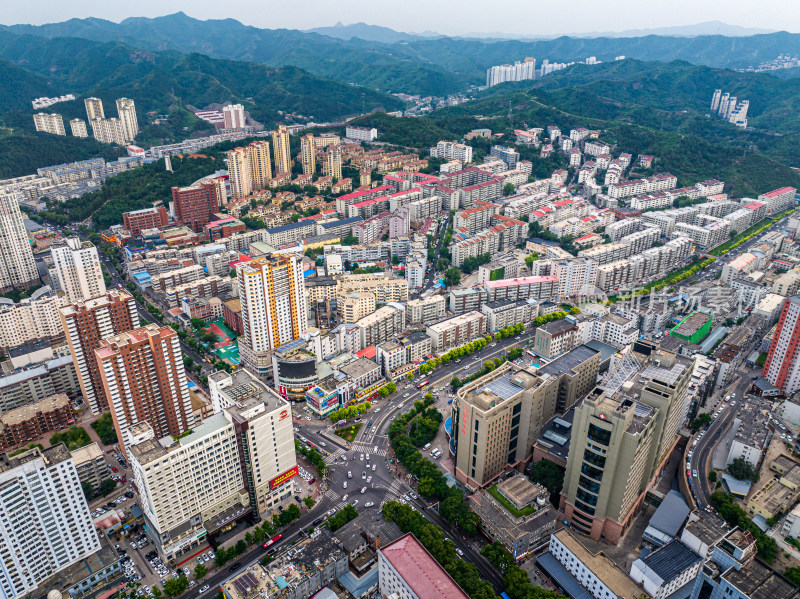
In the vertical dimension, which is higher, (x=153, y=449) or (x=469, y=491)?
(x=153, y=449)

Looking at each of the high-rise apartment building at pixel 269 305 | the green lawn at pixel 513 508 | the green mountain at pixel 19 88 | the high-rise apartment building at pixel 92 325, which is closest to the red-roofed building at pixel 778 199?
the high-rise apartment building at pixel 269 305

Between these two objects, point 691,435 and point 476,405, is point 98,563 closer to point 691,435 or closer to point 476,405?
point 476,405

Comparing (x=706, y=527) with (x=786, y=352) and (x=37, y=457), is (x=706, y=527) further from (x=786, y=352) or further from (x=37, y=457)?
(x=37, y=457)

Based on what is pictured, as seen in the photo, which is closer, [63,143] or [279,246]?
[279,246]

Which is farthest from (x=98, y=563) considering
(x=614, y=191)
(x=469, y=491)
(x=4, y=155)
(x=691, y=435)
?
(x=4, y=155)

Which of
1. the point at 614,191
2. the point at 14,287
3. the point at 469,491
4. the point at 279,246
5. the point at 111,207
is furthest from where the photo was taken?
the point at 614,191

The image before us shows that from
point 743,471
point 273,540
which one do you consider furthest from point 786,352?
point 273,540

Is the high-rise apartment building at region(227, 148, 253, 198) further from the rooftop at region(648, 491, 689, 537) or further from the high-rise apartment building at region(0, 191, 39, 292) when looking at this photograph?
the rooftop at region(648, 491, 689, 537)

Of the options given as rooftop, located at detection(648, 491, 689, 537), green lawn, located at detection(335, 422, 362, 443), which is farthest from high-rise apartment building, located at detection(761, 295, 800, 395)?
green lawn, located at detection(335, 422, 362, 443)
